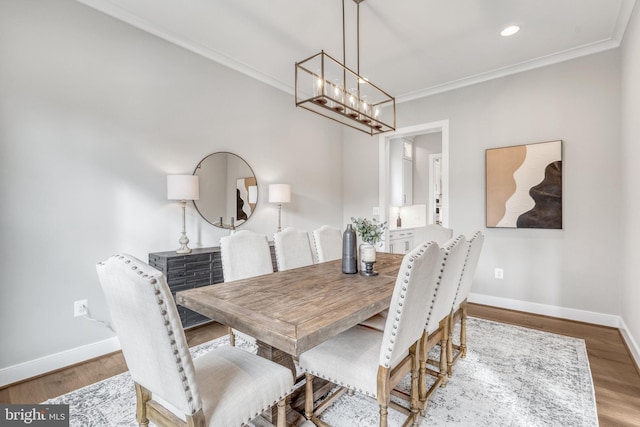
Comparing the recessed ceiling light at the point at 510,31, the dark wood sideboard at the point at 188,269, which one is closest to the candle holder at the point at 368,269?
the dark wood sideboard at the point at 188,269

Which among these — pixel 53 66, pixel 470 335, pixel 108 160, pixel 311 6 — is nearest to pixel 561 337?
pixel 470 335

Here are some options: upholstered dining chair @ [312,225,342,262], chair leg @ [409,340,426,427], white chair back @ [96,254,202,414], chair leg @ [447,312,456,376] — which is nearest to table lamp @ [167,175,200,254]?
upholstered dining chair @ [312,225,342,262]

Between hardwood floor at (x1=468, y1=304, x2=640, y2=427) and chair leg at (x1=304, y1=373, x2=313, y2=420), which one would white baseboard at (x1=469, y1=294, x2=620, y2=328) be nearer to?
hardwood floor at (x1=468, y1=304, x2=640, y2=427)

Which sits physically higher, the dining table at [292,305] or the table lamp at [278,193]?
the table lamp at [278,193]

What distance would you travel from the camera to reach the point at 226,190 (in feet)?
11.3

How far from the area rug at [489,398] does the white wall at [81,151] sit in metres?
0.78

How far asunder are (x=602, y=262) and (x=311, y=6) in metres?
3.72

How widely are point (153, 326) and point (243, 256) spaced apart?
4.20 ft

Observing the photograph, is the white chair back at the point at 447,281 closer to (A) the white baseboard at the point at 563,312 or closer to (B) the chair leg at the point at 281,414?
(B) the chair leg at the point at 281,414

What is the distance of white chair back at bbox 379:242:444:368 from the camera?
1221 mm

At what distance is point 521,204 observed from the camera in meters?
3.52

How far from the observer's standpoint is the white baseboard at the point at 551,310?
10.2ft

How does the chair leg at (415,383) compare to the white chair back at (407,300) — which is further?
the chair leg at (415,383)

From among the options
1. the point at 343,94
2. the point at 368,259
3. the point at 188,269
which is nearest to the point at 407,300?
the point at 368,259
